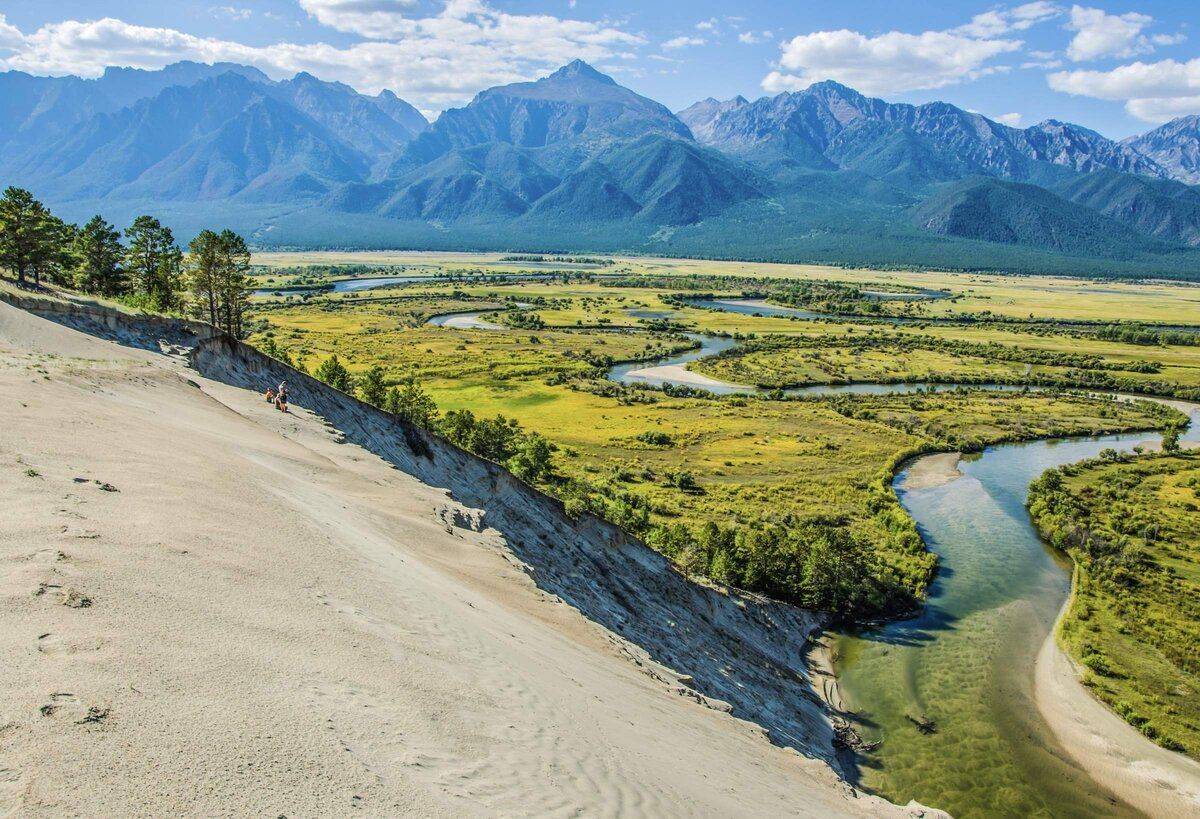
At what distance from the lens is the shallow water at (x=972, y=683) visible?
31.0 m

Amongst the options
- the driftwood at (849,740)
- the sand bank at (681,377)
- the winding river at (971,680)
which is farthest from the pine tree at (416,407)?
the sand bank at (681,377)

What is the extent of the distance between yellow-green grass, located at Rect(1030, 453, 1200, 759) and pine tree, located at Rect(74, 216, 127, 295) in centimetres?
8119

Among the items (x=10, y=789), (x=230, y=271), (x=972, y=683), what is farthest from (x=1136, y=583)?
(x=230, y=271)

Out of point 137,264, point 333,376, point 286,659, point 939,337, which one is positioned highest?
point 137,264

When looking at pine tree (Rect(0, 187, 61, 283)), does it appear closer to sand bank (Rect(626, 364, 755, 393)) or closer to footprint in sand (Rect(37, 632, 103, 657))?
footprint in sand (Rect(37, 632, 103, 657))

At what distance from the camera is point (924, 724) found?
35281 millimetres

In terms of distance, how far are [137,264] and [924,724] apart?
A: 247ft

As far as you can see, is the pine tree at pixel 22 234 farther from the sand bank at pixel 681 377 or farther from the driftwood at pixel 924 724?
the sand bank at pixel 681 377

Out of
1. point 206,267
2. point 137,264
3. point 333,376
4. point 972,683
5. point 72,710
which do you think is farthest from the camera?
point 333,376

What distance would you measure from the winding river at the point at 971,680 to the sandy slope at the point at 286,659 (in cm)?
1711

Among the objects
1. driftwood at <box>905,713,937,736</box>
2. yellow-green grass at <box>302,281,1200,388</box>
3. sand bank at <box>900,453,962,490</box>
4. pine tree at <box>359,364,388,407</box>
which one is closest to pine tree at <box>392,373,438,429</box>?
pine tree at <box>359,364,388,407</box>

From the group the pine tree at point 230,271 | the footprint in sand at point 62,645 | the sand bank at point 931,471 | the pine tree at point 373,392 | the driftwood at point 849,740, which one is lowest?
the driftwood at point 849,740

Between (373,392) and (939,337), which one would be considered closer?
(373,392)

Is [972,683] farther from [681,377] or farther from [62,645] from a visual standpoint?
[681,377]
